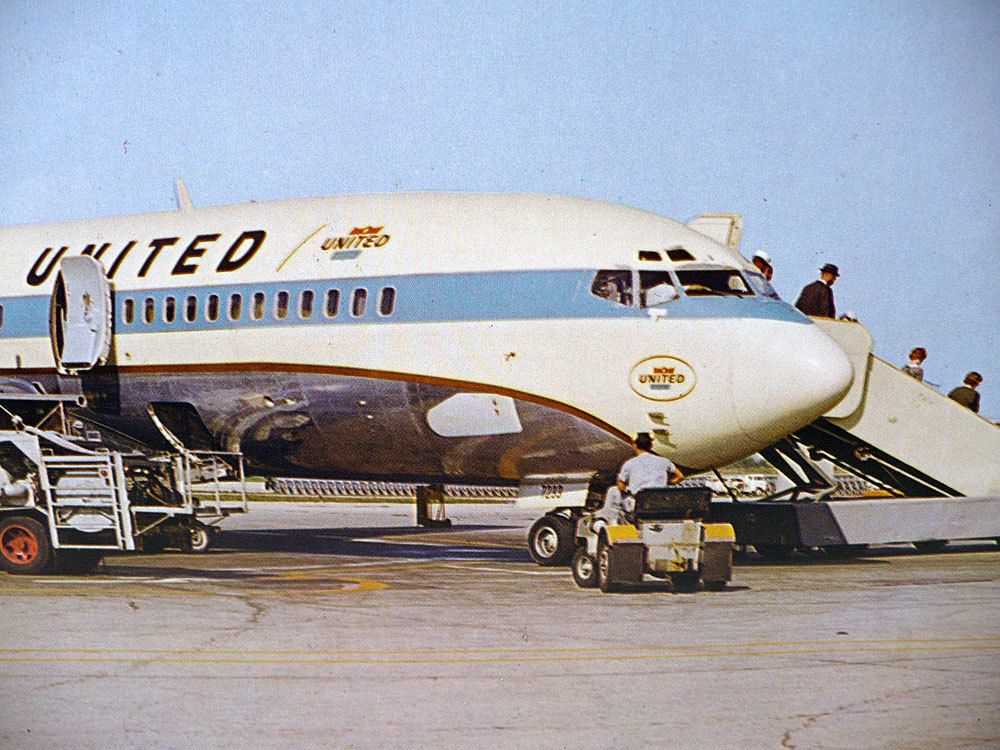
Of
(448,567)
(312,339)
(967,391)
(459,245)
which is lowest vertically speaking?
(448,567)

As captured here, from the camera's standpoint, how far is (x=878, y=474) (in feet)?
76.3

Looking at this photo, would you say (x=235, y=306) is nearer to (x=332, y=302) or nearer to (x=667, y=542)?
(x=332, y=302)

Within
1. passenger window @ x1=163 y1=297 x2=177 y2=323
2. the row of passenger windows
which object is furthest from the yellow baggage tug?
passenger window @ x1=163 y1=297 x2=177 y2=323

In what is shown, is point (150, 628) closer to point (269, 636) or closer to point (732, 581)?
point (269, 636)

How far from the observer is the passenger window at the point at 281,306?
2067cm

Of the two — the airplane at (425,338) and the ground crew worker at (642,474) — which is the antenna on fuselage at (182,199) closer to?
the airplane at (425,338)

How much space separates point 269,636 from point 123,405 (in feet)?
34.0

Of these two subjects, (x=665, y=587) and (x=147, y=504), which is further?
(x=147, y=504)

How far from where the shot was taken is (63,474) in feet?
62.5

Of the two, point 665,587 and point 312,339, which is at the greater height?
point 312,339

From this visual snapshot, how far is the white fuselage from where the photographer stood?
60.5 feet

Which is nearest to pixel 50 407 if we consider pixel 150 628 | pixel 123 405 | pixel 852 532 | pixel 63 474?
pixel 123 405

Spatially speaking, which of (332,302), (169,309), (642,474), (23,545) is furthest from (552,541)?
(23,545)

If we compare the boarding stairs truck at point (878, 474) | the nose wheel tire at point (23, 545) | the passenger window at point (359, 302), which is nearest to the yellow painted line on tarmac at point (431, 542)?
the boarding stairs truck at point (878, 474)
